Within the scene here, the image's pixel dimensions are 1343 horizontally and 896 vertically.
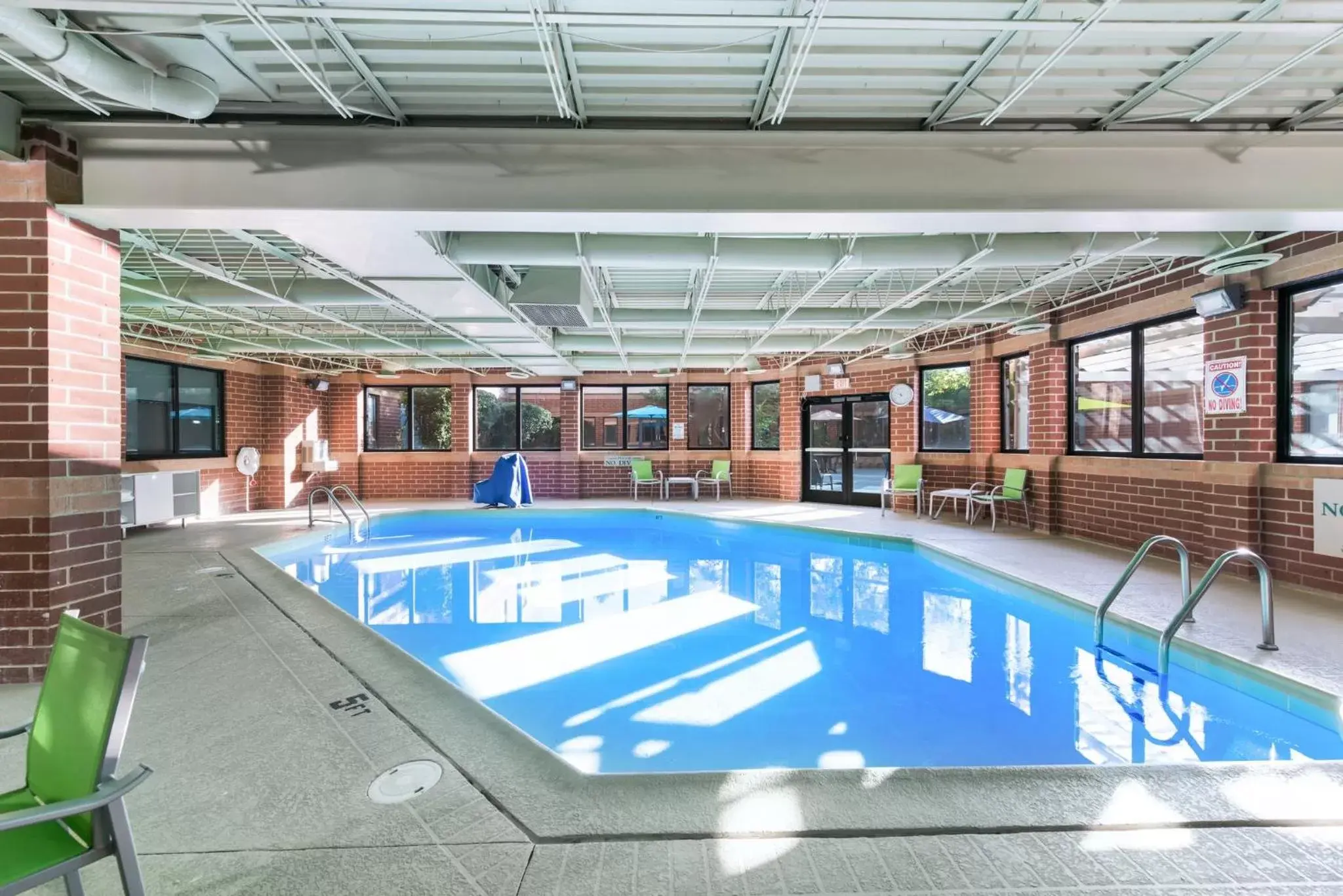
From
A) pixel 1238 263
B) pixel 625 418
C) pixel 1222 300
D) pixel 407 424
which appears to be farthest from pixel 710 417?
pixel 1238 263

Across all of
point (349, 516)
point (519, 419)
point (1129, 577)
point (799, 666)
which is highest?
point (519, 419)

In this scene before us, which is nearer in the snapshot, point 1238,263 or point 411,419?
point 1238,263

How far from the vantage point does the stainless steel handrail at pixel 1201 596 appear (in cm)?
343

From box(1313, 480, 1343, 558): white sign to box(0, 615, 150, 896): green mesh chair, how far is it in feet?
23.5

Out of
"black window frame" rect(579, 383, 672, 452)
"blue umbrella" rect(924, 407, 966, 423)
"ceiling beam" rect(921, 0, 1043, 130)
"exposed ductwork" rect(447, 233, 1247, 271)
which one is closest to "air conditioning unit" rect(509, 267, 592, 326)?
"exposed ductwork" rect(447, 233, 1247, 271)

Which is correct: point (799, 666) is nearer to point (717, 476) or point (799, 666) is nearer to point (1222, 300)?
point (1222, 300)

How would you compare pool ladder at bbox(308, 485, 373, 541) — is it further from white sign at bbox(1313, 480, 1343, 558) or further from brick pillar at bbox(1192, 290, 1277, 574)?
white sign at bbox(1313, 480, 1343, 558)

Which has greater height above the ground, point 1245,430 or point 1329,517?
point 1245,430

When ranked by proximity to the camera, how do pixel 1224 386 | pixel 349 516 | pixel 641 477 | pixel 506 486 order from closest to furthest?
1. pixel 1224 386
2. pixel 349 516
3. pixel 506 486
4. pixel 641 477

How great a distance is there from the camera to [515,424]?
13.8 m

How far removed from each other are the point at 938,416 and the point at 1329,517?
5989 mm

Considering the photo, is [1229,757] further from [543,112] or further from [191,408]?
[191,408]

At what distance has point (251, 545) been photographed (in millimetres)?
7641

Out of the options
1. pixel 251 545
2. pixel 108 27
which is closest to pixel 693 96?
pixel 108 27
